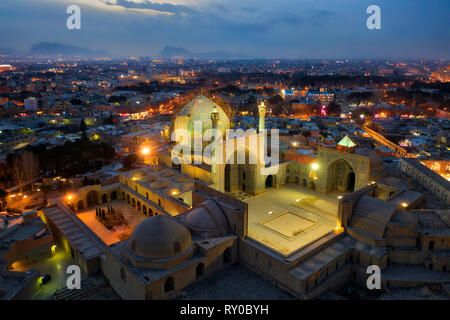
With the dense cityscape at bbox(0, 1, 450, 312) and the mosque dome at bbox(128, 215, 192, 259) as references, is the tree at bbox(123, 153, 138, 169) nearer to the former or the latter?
the dense cityscape at bbox(0, 1, 450, 312)

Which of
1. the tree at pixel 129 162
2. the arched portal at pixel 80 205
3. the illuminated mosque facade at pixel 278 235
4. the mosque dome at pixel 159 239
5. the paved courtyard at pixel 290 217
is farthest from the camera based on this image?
the tree at pixel 129 162

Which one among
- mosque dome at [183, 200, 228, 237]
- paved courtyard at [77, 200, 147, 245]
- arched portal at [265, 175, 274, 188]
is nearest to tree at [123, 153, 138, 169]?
paved courtyard at [77, 200, 147, 245]

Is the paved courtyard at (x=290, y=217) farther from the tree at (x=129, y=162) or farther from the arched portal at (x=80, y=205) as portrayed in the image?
the tree at (x=129, y=162)

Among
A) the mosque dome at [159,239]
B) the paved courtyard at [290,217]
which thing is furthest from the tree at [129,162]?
the mosque dome at [159,239]

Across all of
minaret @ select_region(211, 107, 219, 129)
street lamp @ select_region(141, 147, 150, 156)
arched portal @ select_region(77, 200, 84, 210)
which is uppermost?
minaret @ select_region(211, 107, 219, 129)

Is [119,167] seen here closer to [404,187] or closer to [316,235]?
[316,235]
